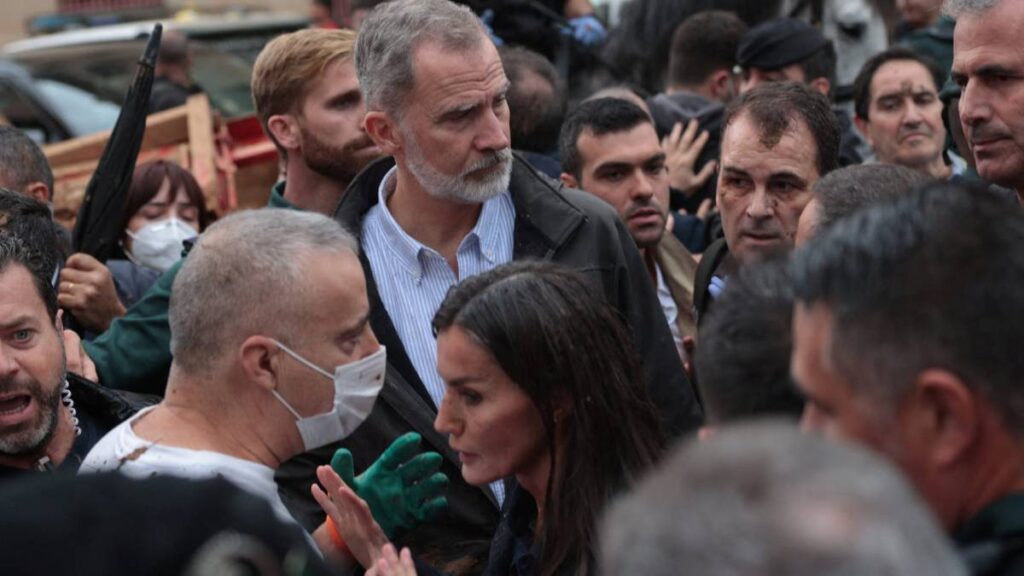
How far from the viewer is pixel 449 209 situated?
4531 mm

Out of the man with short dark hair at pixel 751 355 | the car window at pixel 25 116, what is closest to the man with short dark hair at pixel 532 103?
the man with short dark hair at pixel 751 355

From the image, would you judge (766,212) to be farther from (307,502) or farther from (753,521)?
(753,521)

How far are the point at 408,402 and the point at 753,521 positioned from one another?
2.74 metres

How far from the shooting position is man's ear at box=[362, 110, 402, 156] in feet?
15.1

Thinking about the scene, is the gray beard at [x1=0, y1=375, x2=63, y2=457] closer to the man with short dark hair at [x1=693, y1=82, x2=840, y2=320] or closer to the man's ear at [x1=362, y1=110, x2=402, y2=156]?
the man's ear at [x1=362, y1=110, x2=402, y2=156]

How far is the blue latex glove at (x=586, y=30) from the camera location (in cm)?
882

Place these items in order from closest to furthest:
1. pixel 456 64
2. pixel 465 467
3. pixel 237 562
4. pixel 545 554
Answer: pixel 237 562 → pixel 545 554 → pixel 465 467 → pixel 456 64

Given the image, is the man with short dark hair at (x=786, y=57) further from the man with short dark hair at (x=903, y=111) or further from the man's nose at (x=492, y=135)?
the man's nose at (x=492, y=135)

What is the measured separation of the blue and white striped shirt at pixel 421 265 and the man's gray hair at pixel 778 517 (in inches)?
110

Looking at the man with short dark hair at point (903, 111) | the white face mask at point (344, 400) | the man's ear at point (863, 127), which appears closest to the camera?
the white face mask at point (344, 400)

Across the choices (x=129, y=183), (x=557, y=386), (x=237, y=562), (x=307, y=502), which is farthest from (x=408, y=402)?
(x=237, y=562)

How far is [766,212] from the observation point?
458 cm

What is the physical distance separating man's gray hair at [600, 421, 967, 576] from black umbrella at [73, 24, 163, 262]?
436cm

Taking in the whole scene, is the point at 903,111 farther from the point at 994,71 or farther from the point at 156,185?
the point at 156,185
